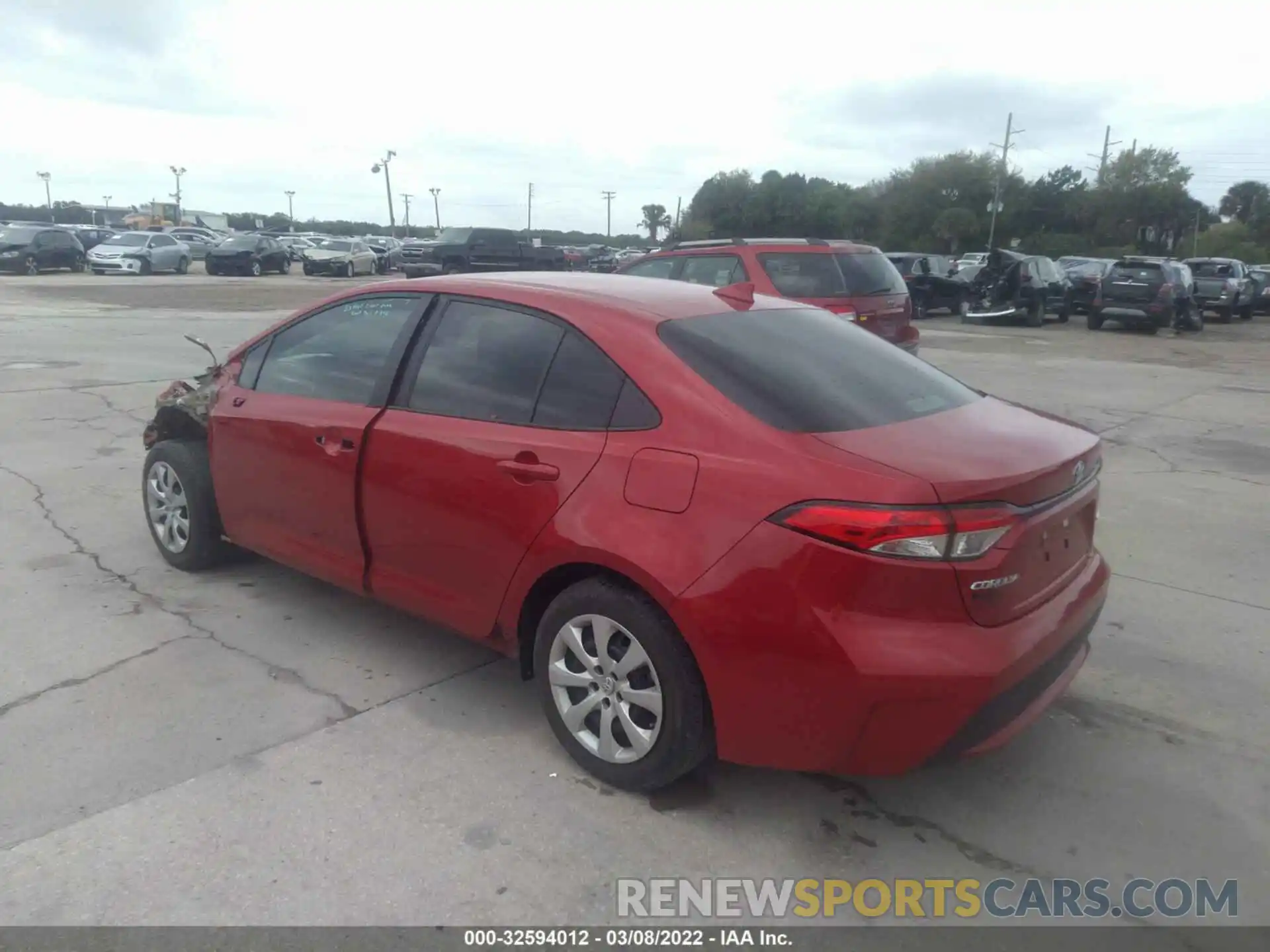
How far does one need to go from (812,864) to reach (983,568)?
102 cm

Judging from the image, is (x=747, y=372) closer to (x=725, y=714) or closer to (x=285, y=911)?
(x=725, y=714)

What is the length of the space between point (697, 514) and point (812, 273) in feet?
23.8

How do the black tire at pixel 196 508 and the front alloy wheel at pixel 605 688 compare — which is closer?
the front alloy wheel at pixel 605 688

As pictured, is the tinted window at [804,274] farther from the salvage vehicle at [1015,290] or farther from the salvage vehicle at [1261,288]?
the salvage vehicle at [1261,288]

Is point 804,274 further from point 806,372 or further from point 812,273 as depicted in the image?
point 806,372

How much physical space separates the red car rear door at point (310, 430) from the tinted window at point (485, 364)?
215 mm

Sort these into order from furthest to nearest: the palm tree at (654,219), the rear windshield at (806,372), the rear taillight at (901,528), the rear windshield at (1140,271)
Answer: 1. the palm tree at (654,219)
2. the rear windshield at (1140,271)
3. the rear windshield at (806,372)
4. the rear taillight at (901,528)

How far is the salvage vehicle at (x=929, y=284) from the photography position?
25547 mm

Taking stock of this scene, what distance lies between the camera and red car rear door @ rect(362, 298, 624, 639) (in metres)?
3.43

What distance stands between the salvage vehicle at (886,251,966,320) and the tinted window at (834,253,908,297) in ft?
51.1

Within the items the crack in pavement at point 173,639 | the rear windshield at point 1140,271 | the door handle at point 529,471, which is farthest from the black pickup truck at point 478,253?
the door handle at point 529,471

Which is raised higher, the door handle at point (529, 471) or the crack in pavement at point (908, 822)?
the door handle at point (529, 471)

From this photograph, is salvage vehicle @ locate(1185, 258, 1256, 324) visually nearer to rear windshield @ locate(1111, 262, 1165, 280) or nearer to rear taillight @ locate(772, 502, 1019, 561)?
rear windshield @ locate(1111, 262, 1165, 280)

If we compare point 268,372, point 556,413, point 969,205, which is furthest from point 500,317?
point 969,205
